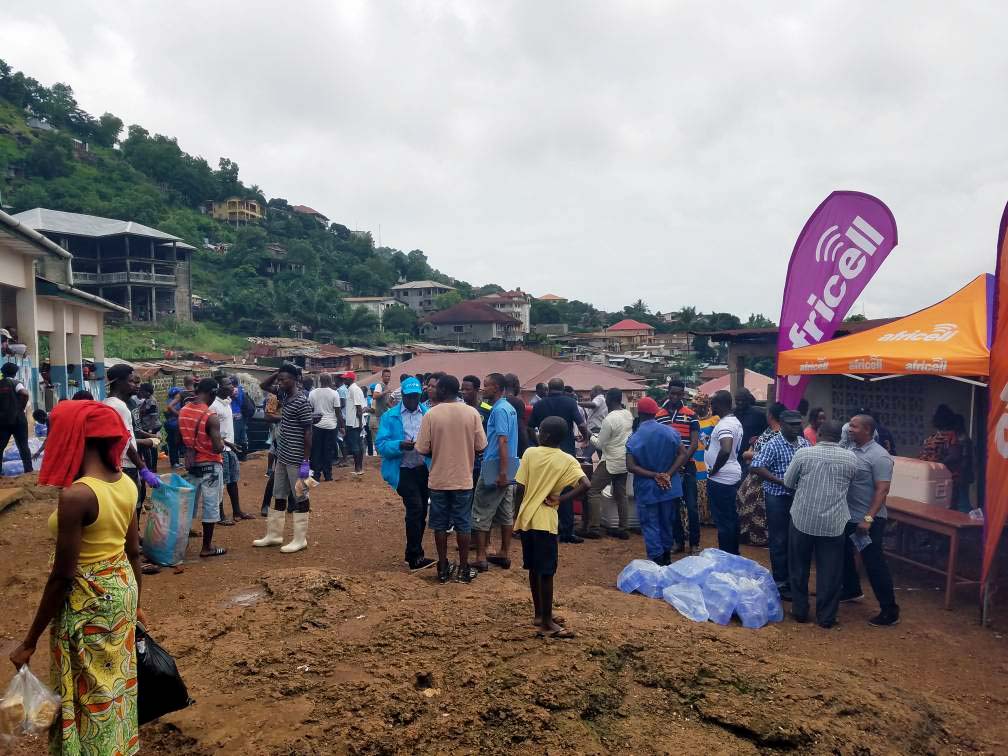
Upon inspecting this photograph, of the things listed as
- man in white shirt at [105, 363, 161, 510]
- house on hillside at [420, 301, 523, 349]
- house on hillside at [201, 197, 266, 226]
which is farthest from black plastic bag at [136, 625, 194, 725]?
house on hillside at [201, 197, 266, 226]

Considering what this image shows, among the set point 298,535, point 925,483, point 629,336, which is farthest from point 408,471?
point 629,336

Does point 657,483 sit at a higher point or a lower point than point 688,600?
higher

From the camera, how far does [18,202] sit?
58.5m

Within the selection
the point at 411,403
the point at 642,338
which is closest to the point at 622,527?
the point at 411,403

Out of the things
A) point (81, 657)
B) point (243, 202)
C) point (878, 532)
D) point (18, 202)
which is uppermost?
point (243, 202)

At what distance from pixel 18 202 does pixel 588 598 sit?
70.5 meters

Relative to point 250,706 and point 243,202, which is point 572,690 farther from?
point 243,202

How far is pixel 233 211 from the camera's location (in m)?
87.2

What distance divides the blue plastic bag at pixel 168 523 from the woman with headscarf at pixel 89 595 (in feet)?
11.0

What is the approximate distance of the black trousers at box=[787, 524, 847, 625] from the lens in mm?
5387

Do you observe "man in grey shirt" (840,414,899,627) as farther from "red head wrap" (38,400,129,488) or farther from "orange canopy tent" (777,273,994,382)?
"red head wrap" (38,400,129,488)

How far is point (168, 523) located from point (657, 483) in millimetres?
4535

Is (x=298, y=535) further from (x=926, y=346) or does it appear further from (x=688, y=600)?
(x=926, y=346)

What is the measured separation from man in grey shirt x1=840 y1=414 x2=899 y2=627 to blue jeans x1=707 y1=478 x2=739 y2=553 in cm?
109
